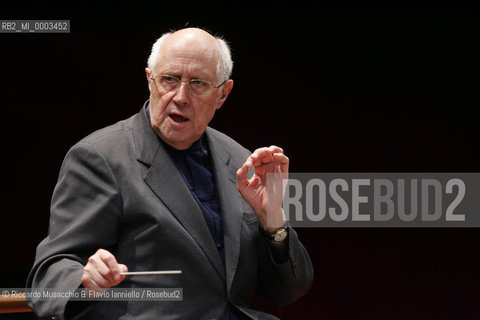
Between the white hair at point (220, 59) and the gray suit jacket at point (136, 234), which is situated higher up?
the white hair at point (220, 59)

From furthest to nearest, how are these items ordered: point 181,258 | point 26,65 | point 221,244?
1. point 26,65
2. point 221,244
3. point 181,258

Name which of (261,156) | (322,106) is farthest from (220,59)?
(322,106)

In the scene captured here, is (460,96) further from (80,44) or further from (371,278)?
(80,44)

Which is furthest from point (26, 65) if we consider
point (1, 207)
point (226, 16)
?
point (226, 16)

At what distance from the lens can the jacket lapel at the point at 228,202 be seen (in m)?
1.93

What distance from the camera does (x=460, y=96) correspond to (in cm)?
339

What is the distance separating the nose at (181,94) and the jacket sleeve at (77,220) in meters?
0.24

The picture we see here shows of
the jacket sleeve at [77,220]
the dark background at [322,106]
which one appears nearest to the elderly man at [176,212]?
the jacket sleeve at [77,220]

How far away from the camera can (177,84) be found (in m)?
1.92

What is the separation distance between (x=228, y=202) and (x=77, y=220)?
1.37ft

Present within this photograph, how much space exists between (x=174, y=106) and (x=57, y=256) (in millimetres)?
470

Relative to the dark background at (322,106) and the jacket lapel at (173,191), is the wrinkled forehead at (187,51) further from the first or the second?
the dark background at (322,106)

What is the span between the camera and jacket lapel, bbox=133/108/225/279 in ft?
6.09

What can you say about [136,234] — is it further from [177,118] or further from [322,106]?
[322,106]
